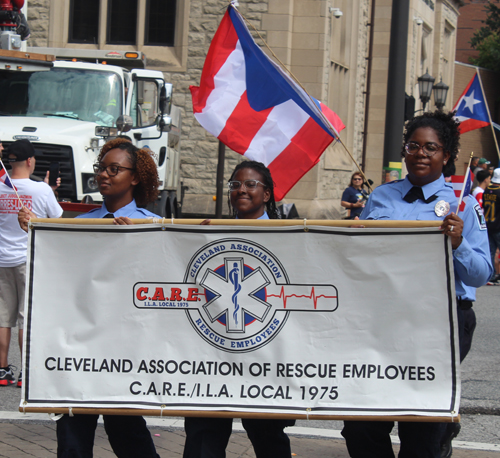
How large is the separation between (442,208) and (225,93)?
261cm

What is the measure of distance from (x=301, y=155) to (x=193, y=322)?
2326 mm

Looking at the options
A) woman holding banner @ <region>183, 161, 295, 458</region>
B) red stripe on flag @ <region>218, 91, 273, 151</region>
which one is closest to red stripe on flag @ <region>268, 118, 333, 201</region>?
red stripe on flag @ <region>218, 91, 273, 151</region>

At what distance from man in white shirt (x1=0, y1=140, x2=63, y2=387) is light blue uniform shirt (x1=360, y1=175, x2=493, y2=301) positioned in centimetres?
322

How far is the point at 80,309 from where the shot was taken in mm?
3682

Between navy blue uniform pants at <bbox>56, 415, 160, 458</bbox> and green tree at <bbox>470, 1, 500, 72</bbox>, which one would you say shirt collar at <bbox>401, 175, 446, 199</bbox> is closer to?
navy blue uniform pants at <bbox>56, 415, 160, 458</bbox>

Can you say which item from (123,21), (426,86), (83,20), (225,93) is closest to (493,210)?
(426,86)

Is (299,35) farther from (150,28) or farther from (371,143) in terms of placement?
(371,143)

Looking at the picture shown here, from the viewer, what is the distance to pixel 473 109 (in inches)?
438

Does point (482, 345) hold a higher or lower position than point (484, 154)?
lower

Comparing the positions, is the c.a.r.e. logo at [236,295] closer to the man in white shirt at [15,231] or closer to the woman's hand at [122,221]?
the woman's hand at [122,221]

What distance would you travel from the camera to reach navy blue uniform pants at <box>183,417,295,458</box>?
3527 millimetres

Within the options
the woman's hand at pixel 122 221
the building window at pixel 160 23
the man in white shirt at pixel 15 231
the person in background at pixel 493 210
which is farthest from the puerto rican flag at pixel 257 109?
the building window at pixel 160 23

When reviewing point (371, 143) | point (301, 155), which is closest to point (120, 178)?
point (301, 155)

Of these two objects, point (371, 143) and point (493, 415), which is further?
point (371, 143)
